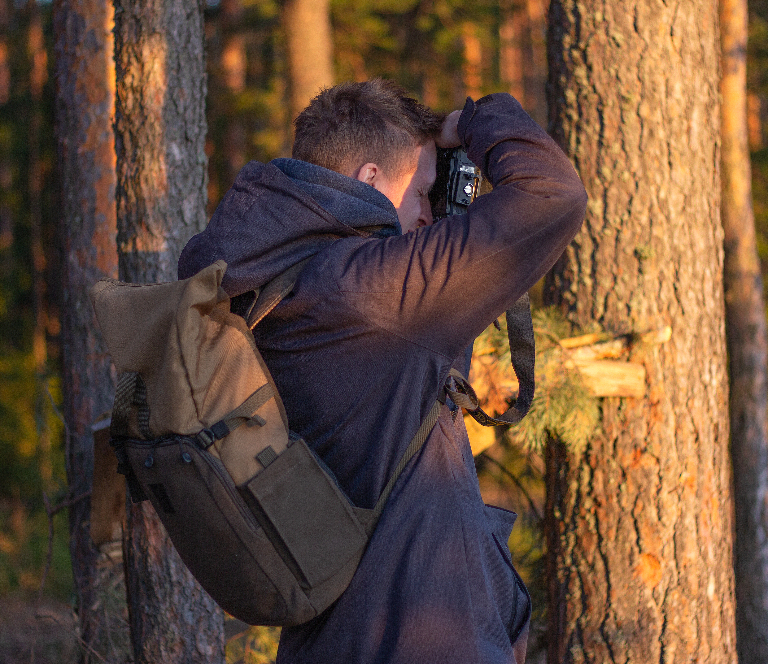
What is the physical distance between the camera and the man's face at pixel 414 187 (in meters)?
1.79

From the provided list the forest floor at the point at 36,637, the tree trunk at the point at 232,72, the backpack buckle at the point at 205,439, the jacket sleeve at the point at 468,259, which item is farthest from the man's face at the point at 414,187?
the tree trunk at the point at 232,72

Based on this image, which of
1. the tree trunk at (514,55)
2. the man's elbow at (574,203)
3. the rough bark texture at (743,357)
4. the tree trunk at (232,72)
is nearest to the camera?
the man's elbow at (574,203)

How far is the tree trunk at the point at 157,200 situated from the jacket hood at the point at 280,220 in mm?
1624

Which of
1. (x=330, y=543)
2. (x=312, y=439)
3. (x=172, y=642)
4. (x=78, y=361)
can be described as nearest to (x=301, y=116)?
(x=312, y=439)

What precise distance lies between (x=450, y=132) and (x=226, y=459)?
0.95 metres

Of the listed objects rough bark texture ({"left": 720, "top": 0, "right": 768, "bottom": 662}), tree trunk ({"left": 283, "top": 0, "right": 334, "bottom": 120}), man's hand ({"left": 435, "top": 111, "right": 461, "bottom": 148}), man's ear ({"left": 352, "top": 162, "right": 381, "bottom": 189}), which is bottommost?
rough bark texture ({"left": 720, "top": 0, "right": 768, "bottom": 662})

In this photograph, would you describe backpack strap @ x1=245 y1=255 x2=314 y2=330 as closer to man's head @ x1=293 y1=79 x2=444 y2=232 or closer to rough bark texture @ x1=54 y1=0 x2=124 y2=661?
man's head @ x1=293 y1=79 x2=444 y2=232

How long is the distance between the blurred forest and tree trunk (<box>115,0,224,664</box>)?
155 inches

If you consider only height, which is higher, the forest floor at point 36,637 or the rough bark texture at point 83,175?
the rough bark texture at point 83,175

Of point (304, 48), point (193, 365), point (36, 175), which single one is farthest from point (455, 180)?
point (36, 175)

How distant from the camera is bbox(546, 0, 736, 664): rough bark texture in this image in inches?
113

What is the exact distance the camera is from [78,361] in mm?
4340

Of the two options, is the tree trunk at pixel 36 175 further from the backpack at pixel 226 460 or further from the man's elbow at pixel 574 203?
the man's elbow at pixel 574 203

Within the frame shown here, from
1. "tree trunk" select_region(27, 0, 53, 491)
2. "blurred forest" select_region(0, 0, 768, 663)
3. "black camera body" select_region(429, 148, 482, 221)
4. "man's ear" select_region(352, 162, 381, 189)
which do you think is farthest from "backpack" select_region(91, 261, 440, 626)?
"tree trunk" select_region(27, 0, 53, 491)
